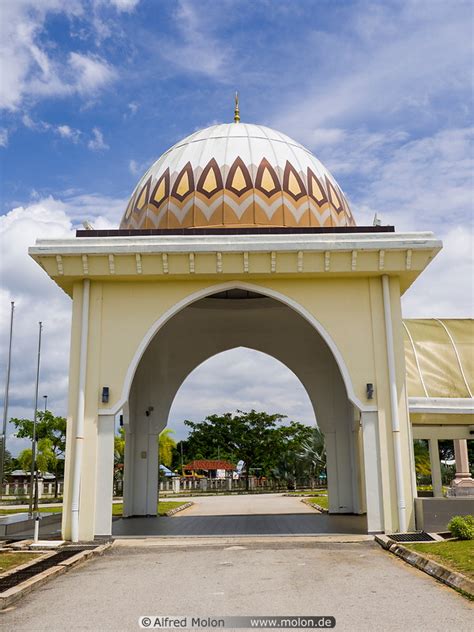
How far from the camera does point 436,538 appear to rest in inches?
444

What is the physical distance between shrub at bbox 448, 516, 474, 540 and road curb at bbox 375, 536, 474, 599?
0.99 metres

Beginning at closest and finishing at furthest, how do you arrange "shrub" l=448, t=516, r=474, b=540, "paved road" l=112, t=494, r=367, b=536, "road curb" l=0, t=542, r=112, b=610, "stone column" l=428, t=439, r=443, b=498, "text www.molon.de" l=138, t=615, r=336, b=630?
"text www.molon.de" l=138, t=615, r=336, b=630 → "road curb" l=0, t=542, r=112, b=610 → "shrub" l=448, t=516, r=474, b=540 → "paved road" l=112, t=494, r=367, b=536 → "stone column" l=428, t=439, r=443, b=498

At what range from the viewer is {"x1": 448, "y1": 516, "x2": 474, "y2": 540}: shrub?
10586 mm

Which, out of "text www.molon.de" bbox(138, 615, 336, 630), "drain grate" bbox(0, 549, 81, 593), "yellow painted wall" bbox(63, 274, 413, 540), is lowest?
"text www.molon.de" bbox(138, 615, 336, 630)

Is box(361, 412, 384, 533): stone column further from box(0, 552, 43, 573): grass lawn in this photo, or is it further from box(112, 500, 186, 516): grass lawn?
box(112, 500, 186, 516): grass lawn

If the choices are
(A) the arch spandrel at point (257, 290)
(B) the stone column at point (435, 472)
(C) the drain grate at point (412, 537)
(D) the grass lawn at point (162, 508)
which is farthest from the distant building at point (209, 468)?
(C) the drain grate at point (412, 537)

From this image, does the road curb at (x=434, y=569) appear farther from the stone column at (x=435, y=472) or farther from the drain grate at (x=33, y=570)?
the stone column at (x=435, y=472)

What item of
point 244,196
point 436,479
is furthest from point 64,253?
point 436,479

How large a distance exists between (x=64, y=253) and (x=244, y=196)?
16.7 feet

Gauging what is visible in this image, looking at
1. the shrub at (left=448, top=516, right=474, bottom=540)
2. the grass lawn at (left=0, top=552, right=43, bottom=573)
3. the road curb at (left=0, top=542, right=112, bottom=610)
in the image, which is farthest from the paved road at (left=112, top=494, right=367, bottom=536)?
the grass lawn at (left=0, top=552, right=43, bottom=573)

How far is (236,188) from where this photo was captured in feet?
53.6

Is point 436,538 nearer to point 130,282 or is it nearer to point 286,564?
point 286,564

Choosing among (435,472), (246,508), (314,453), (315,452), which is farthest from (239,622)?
(315,452)

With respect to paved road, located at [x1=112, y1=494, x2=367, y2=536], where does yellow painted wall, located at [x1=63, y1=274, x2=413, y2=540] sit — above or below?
above
